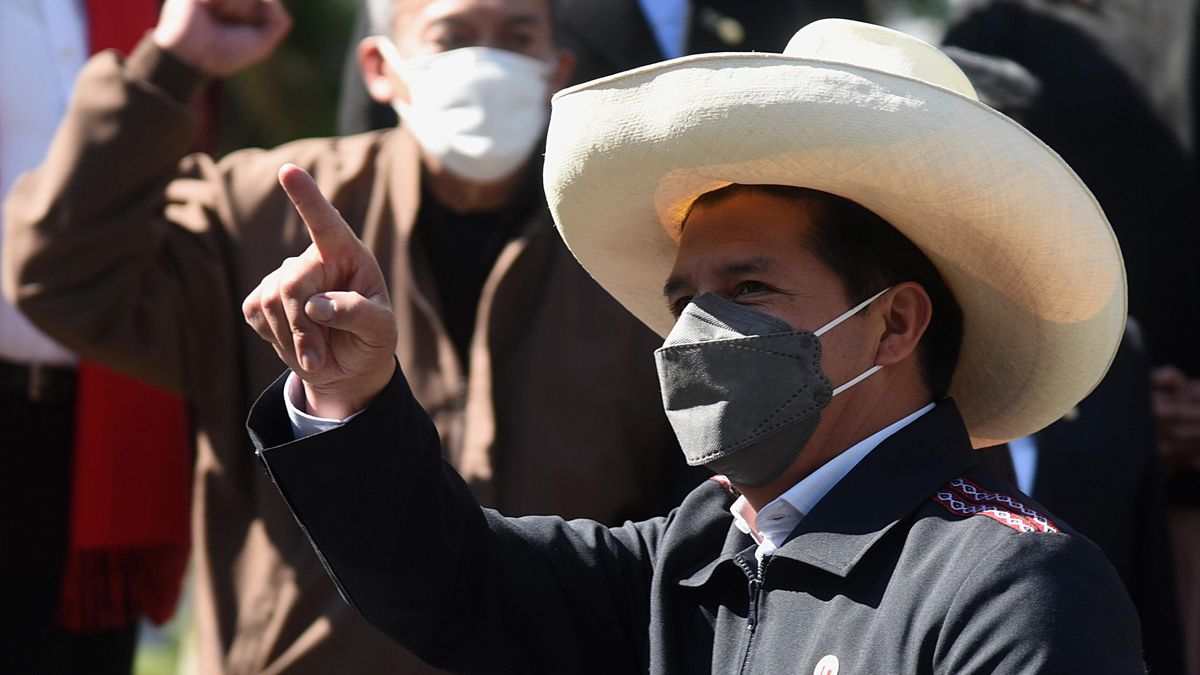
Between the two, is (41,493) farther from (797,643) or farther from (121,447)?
(797,643)

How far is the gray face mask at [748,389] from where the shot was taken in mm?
2727

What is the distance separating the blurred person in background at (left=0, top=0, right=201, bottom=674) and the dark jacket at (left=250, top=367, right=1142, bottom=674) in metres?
1.87

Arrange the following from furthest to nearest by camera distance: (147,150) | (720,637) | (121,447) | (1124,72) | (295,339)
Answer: (1124,72)
(121,447)
(147,150)
(720,637)
(295,339)

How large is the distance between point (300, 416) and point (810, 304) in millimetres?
800

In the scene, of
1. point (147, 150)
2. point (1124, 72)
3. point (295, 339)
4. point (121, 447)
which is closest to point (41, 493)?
point (121, 447)

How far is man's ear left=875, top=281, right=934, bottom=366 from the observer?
286 centimetres

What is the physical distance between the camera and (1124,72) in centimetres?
543

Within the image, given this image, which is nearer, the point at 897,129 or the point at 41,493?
the point at 897,129

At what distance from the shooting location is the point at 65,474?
4.62 metres

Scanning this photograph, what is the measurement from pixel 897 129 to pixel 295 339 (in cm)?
92

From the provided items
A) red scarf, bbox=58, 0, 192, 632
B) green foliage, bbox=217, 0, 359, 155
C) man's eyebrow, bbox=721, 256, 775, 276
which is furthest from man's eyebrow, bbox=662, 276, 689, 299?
green foliage, bbox=217, 0, 359, 155

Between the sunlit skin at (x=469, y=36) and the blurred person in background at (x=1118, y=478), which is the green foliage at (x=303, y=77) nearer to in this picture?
the sunlit skin at (x=469, y=36)

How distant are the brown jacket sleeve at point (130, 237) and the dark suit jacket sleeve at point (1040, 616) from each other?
2369mm

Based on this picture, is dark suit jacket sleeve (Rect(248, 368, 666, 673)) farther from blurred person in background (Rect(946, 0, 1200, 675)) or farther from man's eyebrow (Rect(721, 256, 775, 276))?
blurred person in background (Rect(946, 0, 1200, 675))
